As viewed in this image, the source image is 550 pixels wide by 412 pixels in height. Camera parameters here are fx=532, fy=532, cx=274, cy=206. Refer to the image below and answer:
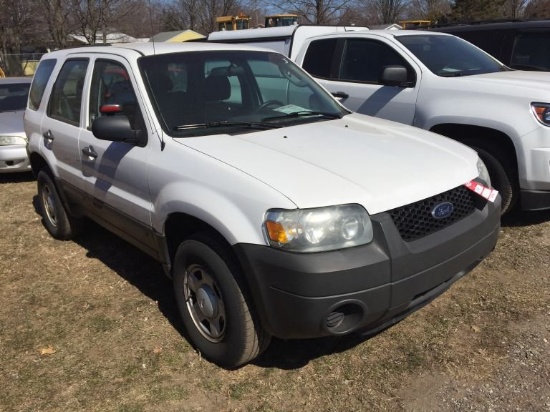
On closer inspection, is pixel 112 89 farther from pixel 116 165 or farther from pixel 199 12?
pixel 199 12

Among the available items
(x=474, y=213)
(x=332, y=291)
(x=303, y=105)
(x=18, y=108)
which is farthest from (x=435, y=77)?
(x=18, y=108)

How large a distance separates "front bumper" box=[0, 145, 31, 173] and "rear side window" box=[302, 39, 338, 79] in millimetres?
4293

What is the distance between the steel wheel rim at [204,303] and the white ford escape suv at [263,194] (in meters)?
0.01

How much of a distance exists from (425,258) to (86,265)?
3.18 m

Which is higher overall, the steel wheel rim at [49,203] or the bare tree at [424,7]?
the bare tree at [424,7]

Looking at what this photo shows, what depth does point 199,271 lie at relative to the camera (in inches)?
123

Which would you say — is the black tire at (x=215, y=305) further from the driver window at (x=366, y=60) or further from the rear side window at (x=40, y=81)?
the driver window at (x=366, y=60)

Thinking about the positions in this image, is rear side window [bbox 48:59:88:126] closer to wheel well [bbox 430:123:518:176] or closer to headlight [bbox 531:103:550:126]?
wheel well [bbox 430:123:518:176]

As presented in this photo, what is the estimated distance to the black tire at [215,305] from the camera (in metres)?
2.77

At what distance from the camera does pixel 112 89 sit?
3.86 m

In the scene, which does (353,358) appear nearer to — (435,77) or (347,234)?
(347,234)

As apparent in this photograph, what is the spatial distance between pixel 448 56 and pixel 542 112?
61.9 inches

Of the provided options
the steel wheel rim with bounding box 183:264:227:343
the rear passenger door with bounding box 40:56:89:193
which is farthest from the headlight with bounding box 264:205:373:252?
the rear passenger door with bounding box 40:56:89:193

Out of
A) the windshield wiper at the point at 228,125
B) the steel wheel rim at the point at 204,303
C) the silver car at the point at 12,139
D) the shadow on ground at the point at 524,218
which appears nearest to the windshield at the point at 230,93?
the windshield wiper at the point at 228,125
